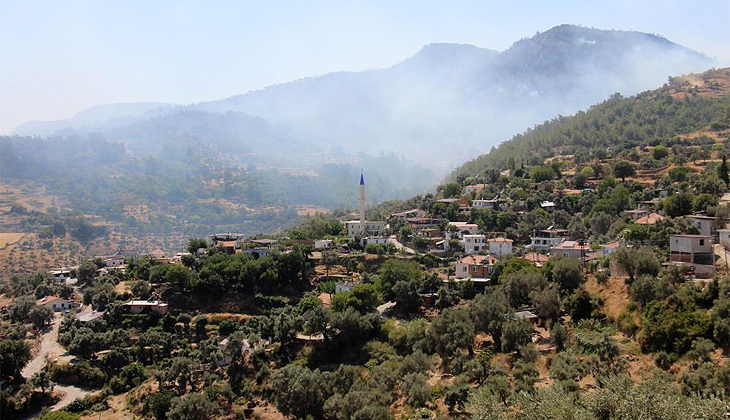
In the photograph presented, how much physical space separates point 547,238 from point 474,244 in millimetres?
4265

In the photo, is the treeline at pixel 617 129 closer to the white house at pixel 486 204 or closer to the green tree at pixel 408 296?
the white house at pixel 486 204

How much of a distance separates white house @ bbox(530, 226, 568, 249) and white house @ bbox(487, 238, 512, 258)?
173cm

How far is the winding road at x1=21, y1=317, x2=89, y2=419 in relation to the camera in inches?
943

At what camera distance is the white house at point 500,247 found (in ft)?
113

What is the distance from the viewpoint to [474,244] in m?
35.8

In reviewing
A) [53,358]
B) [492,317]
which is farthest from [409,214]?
[53,358]

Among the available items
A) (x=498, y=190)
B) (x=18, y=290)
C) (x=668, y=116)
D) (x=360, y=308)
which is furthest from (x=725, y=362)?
(x=668, y=116)

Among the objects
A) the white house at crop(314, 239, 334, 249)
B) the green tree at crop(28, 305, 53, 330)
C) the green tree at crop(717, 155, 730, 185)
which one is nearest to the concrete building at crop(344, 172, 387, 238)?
the white house at crop(314, 239, 334, 249)

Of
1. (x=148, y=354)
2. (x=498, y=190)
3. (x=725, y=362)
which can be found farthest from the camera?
(x=498, y=190)

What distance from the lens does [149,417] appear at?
22.1 m

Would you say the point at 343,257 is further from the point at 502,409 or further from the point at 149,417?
the point at 502,409

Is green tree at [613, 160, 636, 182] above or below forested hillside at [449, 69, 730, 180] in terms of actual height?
below

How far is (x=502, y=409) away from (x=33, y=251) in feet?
170

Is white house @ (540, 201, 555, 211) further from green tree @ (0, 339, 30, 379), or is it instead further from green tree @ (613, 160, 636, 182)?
green tree @ (0, 339, 30, 379)
